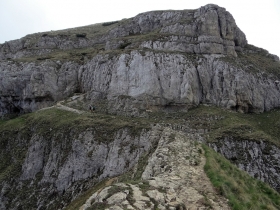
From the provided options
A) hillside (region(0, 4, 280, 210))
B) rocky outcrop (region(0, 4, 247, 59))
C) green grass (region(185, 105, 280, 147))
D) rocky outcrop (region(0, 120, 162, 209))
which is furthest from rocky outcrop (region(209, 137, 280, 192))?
rocky outcrop (region(0, 4, 247, 59))

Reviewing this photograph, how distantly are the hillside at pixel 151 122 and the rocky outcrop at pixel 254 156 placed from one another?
0.13 metres

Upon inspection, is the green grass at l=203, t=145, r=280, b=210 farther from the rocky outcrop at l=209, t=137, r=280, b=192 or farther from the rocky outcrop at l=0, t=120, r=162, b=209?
the rocky outcrop at l=209, t=137, r=280, b=192

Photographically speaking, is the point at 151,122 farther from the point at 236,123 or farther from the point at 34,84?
the point at 34,84

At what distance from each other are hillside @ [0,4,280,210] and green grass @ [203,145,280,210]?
0.30 ft

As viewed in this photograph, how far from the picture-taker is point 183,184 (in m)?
16.3

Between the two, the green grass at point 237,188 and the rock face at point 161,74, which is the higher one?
the rock face at point 161,74

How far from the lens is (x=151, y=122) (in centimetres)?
3856

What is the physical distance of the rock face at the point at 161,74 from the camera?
5034cm

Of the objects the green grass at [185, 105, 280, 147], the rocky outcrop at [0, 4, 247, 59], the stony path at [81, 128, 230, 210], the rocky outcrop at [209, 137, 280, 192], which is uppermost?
the rocky outcrop at [0, 4, 247, 59]

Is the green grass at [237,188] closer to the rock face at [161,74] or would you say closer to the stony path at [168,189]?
the stony path at [168,189]

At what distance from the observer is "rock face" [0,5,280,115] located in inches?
1982

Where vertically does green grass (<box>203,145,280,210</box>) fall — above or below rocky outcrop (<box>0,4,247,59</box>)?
below

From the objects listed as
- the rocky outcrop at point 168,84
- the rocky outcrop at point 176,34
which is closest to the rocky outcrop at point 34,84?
the rocky outcrop at point 168,84

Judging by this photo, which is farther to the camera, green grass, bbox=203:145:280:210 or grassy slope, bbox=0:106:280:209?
grassy slope, bbox=0:106:280:209
